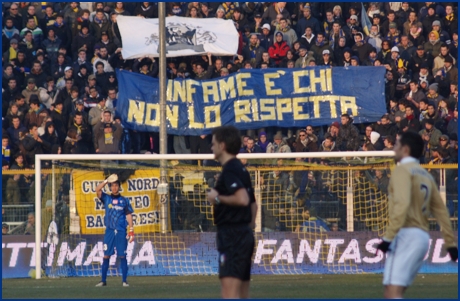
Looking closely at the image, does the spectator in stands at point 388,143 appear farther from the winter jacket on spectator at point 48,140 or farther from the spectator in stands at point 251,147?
the winter jacket on spectator at point 48,140

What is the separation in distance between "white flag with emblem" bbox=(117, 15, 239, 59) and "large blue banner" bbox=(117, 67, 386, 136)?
2.78 feet

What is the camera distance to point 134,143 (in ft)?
71.4

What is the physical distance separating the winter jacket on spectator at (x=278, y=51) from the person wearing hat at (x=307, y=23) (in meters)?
0.75

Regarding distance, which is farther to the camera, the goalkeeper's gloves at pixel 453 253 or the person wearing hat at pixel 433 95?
the person wearing hat at pixel 433 95

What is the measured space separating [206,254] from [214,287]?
337cm

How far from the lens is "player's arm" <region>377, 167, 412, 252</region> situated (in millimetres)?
7312

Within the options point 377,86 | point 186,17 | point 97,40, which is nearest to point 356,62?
point 377,86

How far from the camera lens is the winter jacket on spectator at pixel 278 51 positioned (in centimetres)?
2238

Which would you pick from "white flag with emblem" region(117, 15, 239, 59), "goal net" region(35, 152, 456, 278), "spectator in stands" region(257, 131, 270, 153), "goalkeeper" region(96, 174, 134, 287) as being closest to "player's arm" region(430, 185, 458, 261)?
"goalkeeper" region(96, 174, 134, 287)

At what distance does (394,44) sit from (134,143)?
6.81 meters

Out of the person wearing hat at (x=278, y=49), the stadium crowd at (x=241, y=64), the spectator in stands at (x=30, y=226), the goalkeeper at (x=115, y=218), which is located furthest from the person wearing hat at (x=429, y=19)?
the spectator in stands at (x=30, y=226)

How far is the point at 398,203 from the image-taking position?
24.1ft

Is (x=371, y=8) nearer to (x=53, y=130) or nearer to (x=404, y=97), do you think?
(x=404, y=97)

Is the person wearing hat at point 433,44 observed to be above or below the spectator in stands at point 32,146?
above
